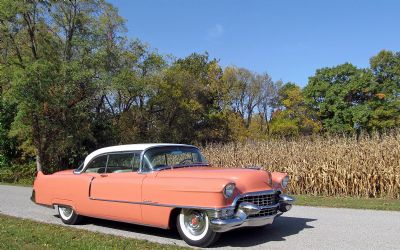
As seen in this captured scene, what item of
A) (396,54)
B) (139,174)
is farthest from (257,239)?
(396,54)

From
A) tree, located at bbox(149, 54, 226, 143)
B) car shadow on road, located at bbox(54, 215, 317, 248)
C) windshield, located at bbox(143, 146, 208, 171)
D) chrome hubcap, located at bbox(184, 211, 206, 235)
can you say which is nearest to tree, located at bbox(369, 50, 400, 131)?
tree, located at bbox(149, 54, 226, 143)

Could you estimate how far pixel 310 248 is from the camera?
21.8ft

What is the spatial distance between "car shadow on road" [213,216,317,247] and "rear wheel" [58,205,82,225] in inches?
135

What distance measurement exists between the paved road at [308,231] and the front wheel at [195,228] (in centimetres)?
20

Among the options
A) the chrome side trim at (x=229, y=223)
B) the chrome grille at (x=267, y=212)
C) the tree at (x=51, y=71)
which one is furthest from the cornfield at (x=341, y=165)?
the tree at (x=51, y=71)

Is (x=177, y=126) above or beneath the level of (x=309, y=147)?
above

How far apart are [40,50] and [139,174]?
20.9 metres

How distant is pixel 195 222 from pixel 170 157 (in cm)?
175

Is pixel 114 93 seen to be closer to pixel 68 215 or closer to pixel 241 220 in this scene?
pixel 68 215

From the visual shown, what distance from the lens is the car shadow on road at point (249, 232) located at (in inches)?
287

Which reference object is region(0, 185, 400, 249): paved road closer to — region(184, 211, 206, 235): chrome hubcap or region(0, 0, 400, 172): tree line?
region(184, 211, 206, 235): chrome hubcap

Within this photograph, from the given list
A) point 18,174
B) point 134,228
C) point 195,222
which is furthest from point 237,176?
point 18,174

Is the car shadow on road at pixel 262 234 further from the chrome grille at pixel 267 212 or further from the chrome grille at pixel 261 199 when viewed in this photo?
the chrome grille at pixel 261 199

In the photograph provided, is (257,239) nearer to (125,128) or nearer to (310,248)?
(310,248)
